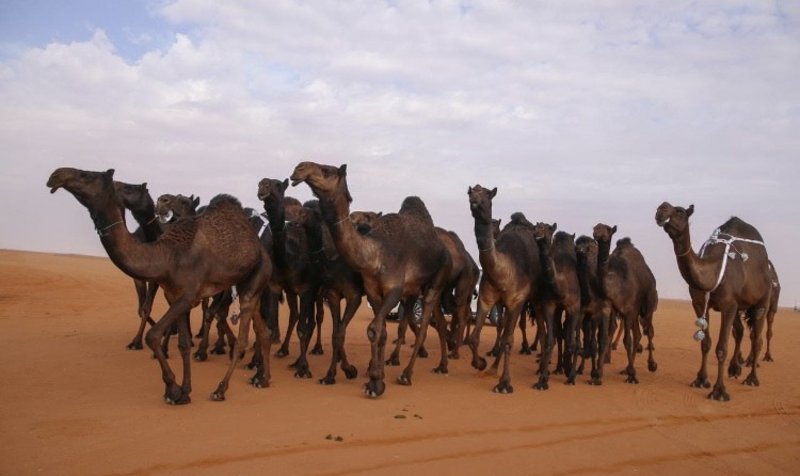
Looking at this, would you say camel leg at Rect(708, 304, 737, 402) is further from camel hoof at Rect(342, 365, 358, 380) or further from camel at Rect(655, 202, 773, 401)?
camel hoof at Rect(342, 365, 358, 380)

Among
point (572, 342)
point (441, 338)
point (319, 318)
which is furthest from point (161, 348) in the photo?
point (572, 342)

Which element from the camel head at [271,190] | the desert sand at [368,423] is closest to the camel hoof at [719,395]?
the desert sand at [368,423]

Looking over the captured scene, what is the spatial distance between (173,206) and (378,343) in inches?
173

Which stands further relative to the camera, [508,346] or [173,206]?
[173,206]

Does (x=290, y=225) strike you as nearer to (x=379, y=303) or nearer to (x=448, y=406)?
(x=379, y=303)

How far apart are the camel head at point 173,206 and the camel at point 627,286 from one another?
6642mm

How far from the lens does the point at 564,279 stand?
11.1 m

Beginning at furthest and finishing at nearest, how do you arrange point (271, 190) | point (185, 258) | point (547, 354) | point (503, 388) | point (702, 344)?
point (702, 344) < point (547, 354) < point (503, 388) < point (271, 190) < point (185, 258)

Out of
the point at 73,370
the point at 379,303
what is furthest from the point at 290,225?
the point at 73,370

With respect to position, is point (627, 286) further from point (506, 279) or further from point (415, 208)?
point (415, 208)

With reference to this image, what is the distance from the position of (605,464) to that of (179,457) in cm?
403

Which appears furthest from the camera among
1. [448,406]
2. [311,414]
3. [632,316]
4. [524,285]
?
[632,316]

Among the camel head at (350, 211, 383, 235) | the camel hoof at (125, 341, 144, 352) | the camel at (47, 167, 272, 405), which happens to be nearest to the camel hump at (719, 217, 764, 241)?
the camel head at (350, 211, 383, 235)

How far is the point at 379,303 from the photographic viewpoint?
988 cm
